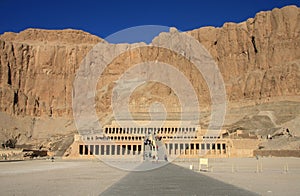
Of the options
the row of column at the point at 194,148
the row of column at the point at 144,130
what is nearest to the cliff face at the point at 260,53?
the row of column at the point at 144,130

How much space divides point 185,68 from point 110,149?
332ft

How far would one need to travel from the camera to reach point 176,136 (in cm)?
9950

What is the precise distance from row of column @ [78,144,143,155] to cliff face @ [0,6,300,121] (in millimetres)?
59465

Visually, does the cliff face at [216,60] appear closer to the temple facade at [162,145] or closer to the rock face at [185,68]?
the rock face at [185,68]

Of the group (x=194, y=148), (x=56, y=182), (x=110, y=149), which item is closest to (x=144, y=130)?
(x=110, y=149)

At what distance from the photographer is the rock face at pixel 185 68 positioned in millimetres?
155625

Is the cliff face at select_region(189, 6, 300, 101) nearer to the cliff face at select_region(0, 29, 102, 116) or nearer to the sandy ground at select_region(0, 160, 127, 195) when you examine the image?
the cliff face at select_region(0, 29, 102, 116)

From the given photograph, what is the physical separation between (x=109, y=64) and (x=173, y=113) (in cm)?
6153

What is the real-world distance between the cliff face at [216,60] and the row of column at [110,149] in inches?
2341

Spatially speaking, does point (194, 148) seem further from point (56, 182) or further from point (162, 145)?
point (56, 182)

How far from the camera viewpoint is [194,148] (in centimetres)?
9244

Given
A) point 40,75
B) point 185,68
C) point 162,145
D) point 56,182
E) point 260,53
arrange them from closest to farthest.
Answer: point 56,182
point 162,145
point 260,53
point 185,68
point 40,75

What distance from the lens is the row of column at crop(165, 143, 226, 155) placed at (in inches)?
3546

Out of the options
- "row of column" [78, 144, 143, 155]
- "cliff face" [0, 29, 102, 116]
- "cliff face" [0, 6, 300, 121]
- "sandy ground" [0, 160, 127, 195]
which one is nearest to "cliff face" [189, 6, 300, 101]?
Result: "cliff face" [0, 6, 300, 121]
